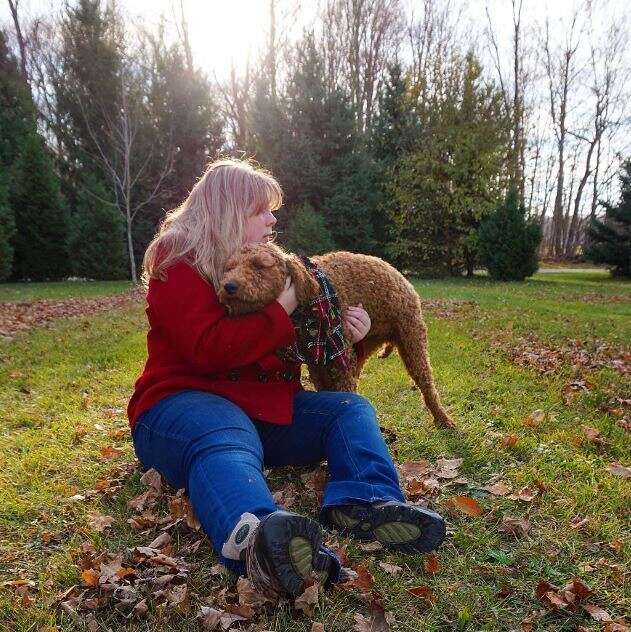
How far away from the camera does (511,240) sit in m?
15.9

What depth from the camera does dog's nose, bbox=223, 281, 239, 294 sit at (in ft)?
6.68

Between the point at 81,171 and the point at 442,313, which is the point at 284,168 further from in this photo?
the point at 442,313

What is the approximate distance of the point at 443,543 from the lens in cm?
204

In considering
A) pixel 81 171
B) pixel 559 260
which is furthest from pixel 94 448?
pixel 559 260

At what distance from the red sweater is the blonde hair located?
6 centimetres

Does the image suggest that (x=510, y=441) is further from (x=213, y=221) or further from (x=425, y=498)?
(x=213, y=221)

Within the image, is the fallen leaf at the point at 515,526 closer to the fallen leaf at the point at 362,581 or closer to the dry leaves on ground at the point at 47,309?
the fallen leaf at the point at 362,581

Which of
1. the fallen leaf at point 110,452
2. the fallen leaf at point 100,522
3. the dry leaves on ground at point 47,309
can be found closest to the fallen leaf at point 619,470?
the fallen leaf at point 100,522

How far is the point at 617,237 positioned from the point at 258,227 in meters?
19.2

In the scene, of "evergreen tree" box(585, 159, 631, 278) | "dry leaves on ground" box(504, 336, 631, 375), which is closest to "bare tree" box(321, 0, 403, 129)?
"evergreen tree" box(585, 159, 631, 278)

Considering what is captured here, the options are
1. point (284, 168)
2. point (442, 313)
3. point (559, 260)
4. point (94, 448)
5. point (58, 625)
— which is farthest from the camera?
point (559, 260)

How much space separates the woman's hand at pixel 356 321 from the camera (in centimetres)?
271

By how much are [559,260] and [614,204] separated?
11.1 meters

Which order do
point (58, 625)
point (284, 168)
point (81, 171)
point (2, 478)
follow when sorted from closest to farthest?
point (58, 625) < point (2, 478) < point (284, 168) < point (81, 171)
